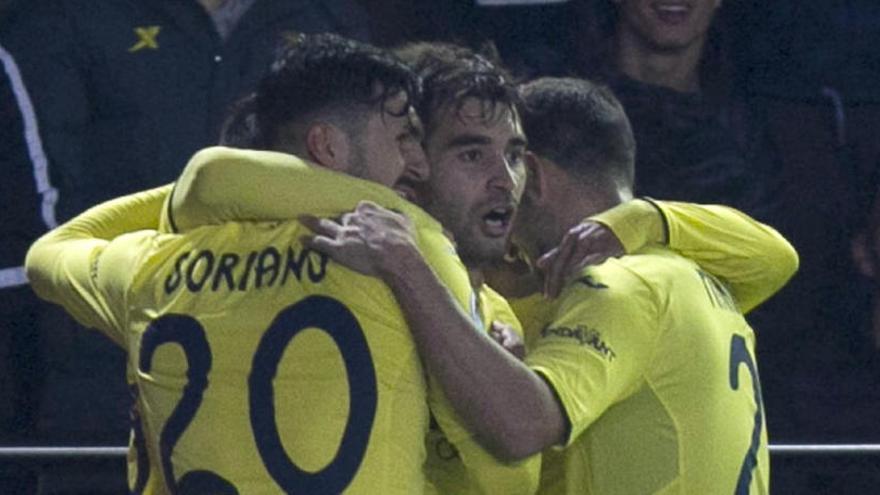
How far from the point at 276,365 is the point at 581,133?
3.17 feet

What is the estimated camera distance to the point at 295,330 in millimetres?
4355

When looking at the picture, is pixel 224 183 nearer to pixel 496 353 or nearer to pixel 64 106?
pixel 496 353

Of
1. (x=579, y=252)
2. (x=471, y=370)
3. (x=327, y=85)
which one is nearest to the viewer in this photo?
→ (x=471, y=370)

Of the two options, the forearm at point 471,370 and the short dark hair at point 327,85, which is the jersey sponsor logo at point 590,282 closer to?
the forearm at point 471,370

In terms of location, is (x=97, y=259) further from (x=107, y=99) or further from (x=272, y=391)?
(x=107, y=99)

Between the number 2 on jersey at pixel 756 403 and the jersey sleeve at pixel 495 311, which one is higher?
the jersey sleeve at pixel 495 311

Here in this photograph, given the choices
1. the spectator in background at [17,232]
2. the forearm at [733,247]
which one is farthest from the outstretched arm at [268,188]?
the spectator in background at [17,232]

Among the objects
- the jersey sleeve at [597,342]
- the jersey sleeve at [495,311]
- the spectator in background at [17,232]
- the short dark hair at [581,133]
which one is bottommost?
the spectator in background at [17,232]

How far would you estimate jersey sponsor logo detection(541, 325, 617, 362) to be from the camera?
14.8ft

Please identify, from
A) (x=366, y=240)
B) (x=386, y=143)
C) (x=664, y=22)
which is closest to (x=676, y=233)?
(x=386, y=143)

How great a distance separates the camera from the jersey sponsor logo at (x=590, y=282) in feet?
15.2

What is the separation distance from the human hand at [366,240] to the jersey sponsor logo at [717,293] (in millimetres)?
706

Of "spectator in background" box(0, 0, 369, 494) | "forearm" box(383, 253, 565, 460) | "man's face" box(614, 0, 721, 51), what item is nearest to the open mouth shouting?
"man's face" box(614, 0, 721, 51)

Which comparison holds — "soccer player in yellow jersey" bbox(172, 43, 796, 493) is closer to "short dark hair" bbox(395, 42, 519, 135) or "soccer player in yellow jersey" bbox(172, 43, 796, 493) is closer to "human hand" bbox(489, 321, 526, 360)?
"short dark hair" bbox(395, 42, 519, 135)
